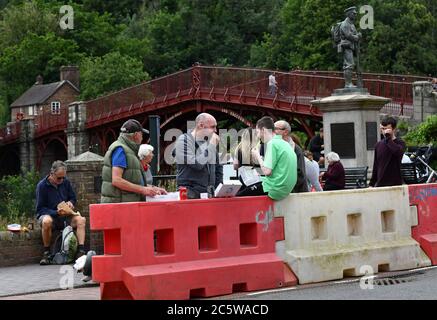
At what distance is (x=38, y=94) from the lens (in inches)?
3772

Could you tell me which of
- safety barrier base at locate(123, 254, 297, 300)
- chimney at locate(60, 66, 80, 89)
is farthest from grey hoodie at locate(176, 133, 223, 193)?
chimney at locate(60, 66, 80, 89)

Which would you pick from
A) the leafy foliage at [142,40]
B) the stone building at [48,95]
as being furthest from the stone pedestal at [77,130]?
the stone building at [48,95]

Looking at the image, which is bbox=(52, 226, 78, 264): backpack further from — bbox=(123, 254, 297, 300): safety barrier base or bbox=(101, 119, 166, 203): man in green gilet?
bbox=(123, 254, 297, 300): safety barrier base

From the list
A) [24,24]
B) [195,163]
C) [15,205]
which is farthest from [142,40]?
[195,163]

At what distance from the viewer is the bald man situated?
1197 cm

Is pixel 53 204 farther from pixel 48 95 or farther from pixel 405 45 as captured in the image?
pixel 48 95

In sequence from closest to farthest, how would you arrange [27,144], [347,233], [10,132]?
[347,233] → [27,144] → [10,132]

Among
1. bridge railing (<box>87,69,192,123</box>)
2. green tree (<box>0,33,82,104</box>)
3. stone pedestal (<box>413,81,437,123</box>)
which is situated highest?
green tree (<box>0,33,82,104</box>)

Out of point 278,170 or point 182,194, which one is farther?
point 278,170

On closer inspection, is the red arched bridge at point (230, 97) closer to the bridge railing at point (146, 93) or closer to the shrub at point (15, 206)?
the bridge railing at point (146, 93)

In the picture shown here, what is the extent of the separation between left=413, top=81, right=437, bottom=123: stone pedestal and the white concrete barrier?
24086 millimetres

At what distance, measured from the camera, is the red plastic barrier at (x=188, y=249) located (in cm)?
1070

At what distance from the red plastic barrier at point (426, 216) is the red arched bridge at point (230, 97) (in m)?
24.3

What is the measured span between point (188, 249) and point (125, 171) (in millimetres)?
1275
